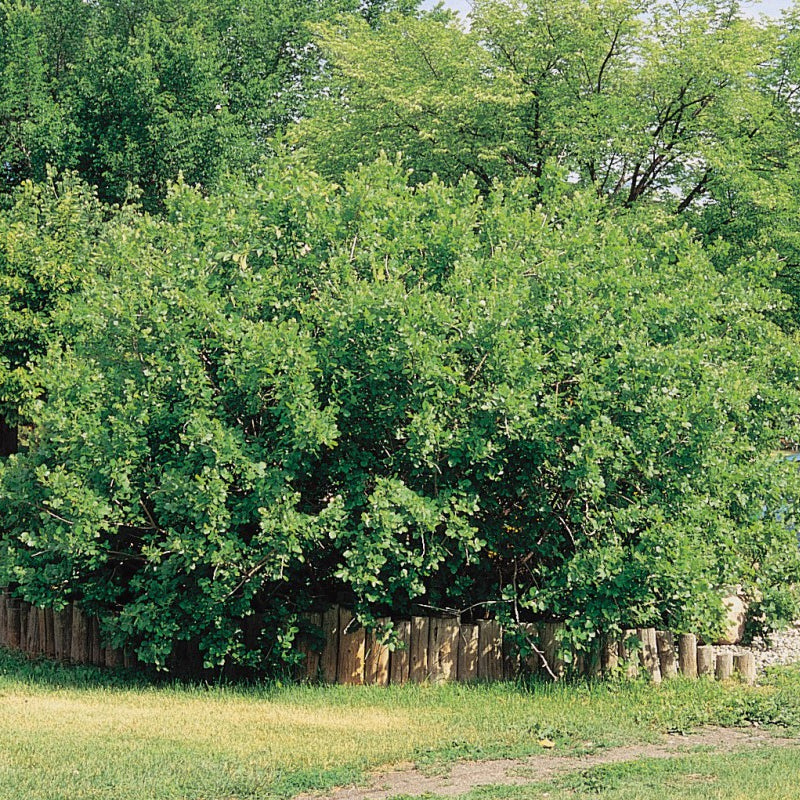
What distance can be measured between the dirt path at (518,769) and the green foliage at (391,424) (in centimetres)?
187

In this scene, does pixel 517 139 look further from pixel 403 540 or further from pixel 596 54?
pixel 403 540

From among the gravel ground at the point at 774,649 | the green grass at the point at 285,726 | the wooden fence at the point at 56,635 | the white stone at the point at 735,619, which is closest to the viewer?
the green grass at the point at 285,726

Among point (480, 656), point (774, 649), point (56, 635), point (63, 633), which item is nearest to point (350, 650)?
point (480, 656)

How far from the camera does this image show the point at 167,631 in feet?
34.5

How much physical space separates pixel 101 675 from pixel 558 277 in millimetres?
6397

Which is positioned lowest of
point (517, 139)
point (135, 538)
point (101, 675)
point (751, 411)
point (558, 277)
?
point (101, 675)

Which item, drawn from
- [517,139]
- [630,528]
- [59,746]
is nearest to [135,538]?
[59,746]

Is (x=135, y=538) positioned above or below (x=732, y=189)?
below

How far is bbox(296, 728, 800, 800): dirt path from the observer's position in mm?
7066

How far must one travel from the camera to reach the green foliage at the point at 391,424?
10094 millimetres

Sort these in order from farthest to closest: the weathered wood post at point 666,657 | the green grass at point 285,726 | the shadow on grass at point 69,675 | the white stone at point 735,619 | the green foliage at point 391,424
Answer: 1. the white stone at point 735,619
2. the shadow on grass at point 69,675
3. the weathered wood post at point 666,657
4. the green foliage at point 391,424
5. the green grass at point 285,726

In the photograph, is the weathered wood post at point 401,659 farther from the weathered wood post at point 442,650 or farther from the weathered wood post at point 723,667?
the weathered wood post at point 723,667

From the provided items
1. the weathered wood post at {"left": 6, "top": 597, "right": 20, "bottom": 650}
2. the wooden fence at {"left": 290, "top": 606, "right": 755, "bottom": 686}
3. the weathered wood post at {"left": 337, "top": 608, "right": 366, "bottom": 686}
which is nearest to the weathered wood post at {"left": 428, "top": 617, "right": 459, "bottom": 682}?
the wooden fence at {"left": 290, "top": 606, "right": 755, "bottom": 686}

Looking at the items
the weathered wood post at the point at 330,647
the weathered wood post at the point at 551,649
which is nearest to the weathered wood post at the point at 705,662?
the weathered wood post at the point at 551,649
